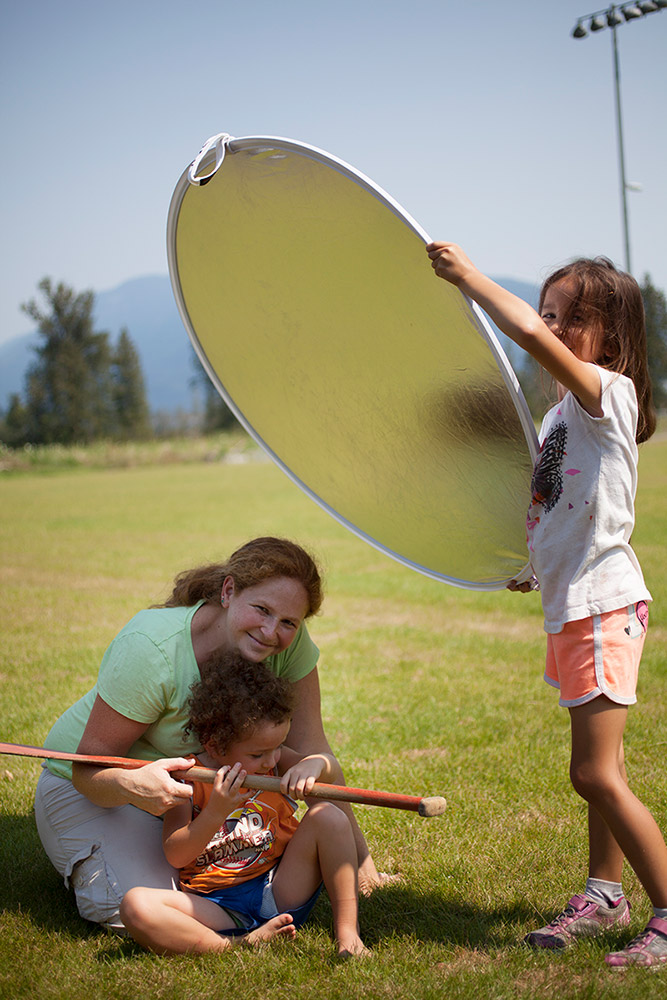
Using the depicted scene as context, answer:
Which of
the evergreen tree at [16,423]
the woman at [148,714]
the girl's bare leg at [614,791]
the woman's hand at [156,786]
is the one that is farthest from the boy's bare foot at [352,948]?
the evergreen tree at [16,423]

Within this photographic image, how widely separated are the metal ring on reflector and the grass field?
1.17m

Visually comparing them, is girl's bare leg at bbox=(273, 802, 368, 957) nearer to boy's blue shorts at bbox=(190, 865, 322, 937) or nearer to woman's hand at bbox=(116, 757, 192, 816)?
boy's blue shorts at bbox=(190, 865, 322, 937)

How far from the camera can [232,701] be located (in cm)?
265

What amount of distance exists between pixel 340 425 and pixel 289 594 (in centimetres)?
77

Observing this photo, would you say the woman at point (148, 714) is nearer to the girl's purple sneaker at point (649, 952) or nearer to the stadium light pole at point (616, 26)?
the girl's purple sneaker at point (649, 952)

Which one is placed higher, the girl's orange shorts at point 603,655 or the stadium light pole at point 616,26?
the stadium light pole at point 616,26

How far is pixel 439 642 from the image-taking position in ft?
23.8

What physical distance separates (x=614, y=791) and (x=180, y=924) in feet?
4.50

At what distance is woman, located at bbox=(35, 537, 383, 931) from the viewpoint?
2723 mm

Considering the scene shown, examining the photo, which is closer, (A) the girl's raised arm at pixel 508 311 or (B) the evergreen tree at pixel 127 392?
(A) the girl's raised arm at pixel 508 311

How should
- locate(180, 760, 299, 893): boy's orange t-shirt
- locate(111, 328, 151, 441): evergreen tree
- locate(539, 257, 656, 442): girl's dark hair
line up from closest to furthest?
1. locate(539, 257, 656, 442): girl's dark hair
2. locate(180, 760, 299, 893): boy's orange t-shirt
3. locate(111, 328, 151, 441): evergreen tree

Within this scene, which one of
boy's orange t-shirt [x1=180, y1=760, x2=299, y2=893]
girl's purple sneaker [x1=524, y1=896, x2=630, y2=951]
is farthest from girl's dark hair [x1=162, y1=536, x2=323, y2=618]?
girl's purple sneaker [x1=524, y1=896, x2=630, y2=951]

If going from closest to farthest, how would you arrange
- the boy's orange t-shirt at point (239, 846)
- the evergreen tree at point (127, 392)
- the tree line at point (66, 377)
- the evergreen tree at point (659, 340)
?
the boy's orange t-shirt at point (239, 846) < the evergreen tree at point (659, 340) < the tree line at point (66, 377) < the evergreen tree at point (127, 392)

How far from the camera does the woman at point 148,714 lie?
107 inches
